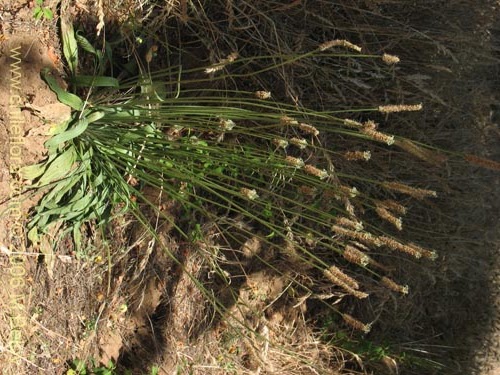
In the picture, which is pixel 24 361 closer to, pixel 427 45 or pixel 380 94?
pixel 380 94

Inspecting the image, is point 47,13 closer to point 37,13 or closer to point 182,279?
point 37,13

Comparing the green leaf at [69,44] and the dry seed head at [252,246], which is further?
the dry seed head at [252,246]

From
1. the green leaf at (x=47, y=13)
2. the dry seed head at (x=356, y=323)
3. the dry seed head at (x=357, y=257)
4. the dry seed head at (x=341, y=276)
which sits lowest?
the dry seed head at (x=356, y=323)

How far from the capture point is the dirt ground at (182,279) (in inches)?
88.5

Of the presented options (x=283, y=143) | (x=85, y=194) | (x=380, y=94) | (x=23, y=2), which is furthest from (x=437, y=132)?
(x=23, y=2)

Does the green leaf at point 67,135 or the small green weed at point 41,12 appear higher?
the small green weed at point 41,12

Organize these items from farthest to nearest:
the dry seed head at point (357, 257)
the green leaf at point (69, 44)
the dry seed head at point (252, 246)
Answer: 1. the dry seed head at point (252, 246)
2. the green leaf at point (69, 44)
3. the dry seed head at point (357, 257)

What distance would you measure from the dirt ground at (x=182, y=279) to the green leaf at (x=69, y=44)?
0.04 meters

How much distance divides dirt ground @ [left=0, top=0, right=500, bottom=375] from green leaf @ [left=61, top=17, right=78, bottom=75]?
41mm

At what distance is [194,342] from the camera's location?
3.24 metres

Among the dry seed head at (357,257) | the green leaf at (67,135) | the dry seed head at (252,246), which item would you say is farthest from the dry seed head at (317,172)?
the dry seed head at (252,246)

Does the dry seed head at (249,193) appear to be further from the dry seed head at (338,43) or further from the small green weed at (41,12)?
the small green weed at (41,12)

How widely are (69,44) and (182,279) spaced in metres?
1.34

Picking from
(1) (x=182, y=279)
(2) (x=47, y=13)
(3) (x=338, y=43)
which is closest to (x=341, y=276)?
(3) (x=338, y=43)
